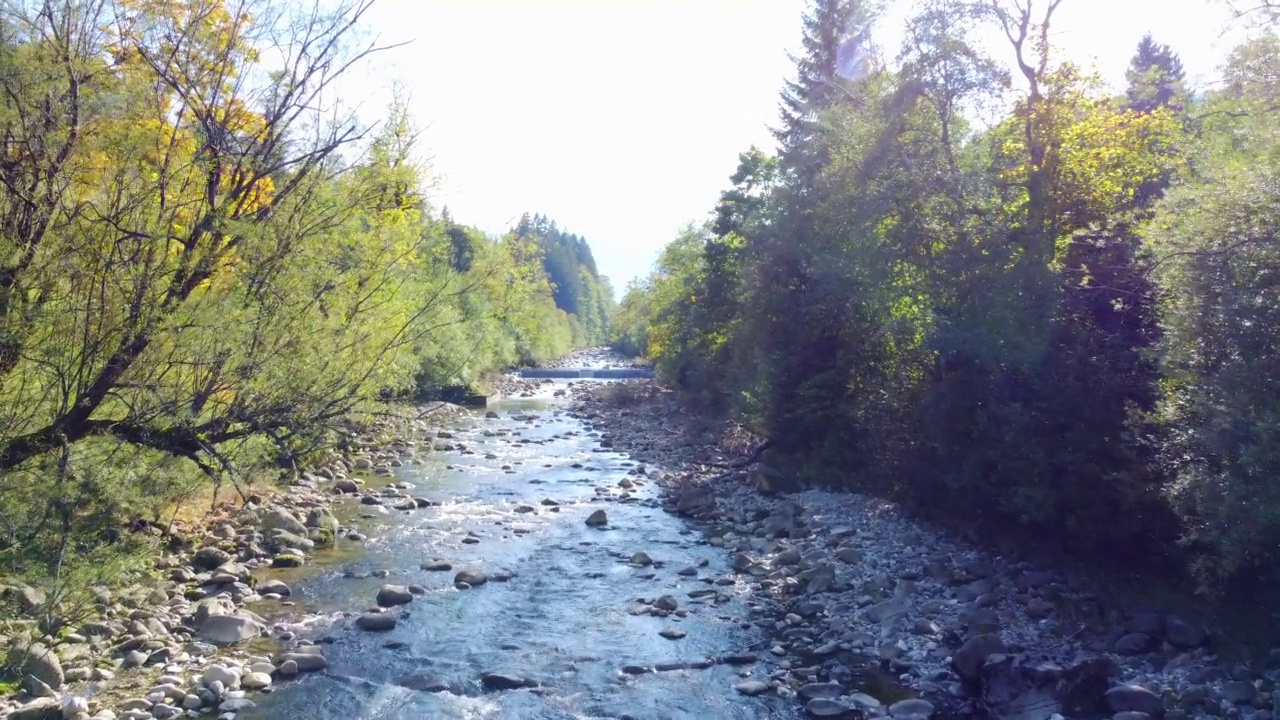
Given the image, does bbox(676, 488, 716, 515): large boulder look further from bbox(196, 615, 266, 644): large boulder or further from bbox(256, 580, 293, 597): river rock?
bbox(196, 615, 266, 644): large boulder

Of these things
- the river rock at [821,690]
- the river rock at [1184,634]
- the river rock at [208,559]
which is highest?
the river rock at [1184,634]

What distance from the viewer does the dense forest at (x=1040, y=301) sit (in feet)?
26.6

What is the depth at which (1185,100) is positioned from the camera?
12727 millimetres

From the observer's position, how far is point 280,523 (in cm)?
1470

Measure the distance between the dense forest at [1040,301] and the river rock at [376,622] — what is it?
28.0 ft

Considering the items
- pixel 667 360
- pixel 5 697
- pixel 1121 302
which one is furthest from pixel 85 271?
pixel 667 360

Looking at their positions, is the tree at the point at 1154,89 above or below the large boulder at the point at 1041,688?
above

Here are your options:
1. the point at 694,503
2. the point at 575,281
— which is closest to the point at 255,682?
the point at 694,503

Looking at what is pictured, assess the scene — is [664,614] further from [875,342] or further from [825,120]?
[825,120]

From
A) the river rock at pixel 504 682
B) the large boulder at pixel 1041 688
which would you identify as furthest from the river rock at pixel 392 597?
the large boulder at pixel 1041 688

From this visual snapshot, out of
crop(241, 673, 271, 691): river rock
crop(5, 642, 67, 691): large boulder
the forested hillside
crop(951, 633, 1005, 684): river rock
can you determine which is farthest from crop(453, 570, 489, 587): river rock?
Result: the forested hillside

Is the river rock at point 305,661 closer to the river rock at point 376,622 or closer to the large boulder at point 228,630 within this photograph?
the large boulder at point 228,630

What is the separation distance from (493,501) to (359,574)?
5587 mm

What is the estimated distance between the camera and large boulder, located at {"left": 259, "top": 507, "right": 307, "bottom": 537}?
573 inches
